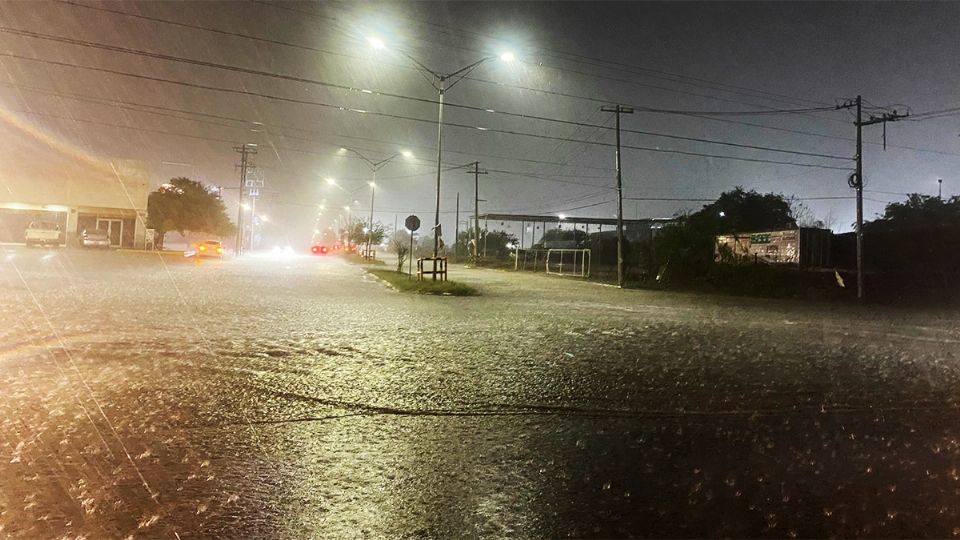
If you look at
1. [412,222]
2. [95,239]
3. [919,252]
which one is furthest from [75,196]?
[919,252]

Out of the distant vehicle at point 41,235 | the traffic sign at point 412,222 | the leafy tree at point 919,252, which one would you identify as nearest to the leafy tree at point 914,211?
the leafy tree at point 919,252

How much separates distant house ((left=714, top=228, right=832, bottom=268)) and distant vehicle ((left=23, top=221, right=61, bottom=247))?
46.2m

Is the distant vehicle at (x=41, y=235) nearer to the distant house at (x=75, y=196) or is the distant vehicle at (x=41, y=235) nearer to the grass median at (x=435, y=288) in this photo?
the distant house at (x=75, y=196)

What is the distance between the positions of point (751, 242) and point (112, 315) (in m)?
32.8

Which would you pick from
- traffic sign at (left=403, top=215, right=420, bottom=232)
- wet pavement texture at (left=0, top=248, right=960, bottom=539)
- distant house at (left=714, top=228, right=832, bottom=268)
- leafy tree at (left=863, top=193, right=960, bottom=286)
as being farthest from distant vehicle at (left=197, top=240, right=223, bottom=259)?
leafy tree at (left=863, top=193, right=960, bottom=286)

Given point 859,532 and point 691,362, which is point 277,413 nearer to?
point 859,532

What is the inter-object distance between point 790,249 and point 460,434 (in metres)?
31.5

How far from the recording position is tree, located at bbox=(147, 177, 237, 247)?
58906 millimetres

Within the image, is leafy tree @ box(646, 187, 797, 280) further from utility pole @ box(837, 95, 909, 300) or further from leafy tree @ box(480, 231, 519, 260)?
leafy tree @ box(480, 231, 519, 260)

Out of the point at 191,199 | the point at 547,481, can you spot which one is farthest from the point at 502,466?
the point at 191,199

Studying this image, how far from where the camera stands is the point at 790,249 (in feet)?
105

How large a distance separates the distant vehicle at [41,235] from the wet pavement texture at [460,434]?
42.1m

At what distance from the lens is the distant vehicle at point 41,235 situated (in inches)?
1775

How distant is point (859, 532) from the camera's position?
11.3ft
